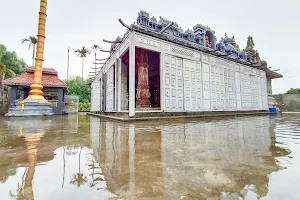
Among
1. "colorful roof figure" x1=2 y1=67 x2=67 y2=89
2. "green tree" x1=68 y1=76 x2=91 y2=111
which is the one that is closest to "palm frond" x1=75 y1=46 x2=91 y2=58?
"green tree" x1=68 y1=76 x2=91 y2=111

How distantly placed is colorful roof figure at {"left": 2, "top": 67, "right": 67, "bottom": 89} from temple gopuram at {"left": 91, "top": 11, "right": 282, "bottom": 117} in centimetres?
518

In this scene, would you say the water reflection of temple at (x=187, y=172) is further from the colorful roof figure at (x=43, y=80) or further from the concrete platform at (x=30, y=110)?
the colorful roof figure at (x=43, y=80)

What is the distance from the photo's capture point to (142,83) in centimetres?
923

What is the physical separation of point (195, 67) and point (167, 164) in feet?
33.9

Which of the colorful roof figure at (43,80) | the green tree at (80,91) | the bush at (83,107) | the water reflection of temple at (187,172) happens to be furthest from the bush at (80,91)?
the water reflection of temple at (187,172)

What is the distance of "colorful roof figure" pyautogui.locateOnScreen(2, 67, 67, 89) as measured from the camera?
13818 millimetres

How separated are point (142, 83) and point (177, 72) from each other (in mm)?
2553

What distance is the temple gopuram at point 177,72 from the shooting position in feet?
30.0

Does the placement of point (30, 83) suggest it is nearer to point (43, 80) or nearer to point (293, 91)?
point (43, 80)

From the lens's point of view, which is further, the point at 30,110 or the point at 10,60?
the point at 10,60

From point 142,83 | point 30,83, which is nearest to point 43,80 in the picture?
point 30,83

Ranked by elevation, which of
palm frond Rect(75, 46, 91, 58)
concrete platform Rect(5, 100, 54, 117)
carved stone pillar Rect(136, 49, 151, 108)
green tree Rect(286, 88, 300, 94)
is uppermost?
palm frond Rect(75, 46, 91, 58)

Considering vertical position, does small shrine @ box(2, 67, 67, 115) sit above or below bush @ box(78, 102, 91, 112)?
above

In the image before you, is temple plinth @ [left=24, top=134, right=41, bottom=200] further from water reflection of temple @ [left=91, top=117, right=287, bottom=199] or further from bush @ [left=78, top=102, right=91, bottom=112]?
bush @ [left=78, top=102, right=91, bottom=112]
